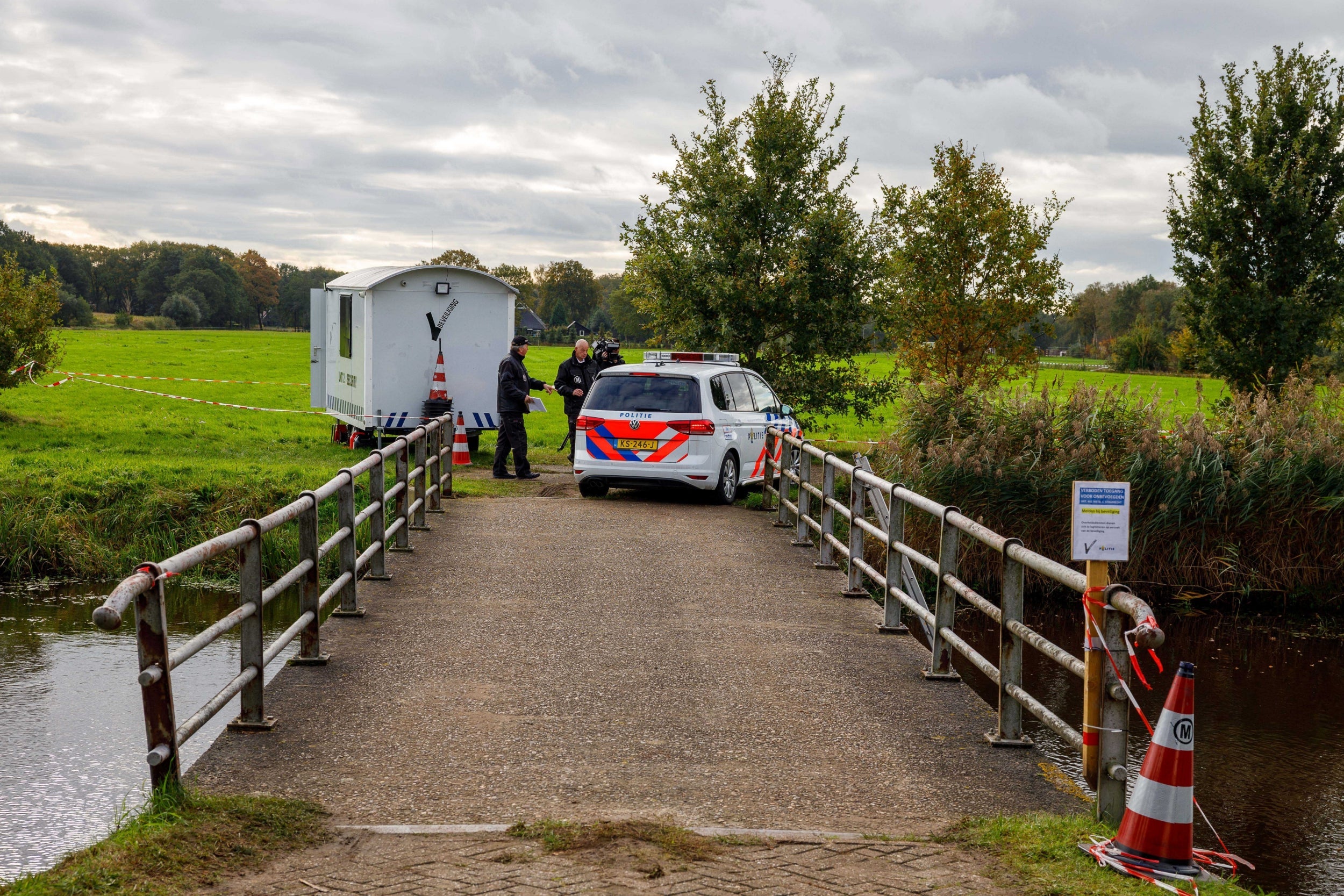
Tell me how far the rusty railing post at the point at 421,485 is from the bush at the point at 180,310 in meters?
117

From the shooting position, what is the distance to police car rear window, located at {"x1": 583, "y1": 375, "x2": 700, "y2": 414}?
47.1 feet

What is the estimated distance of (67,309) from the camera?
337 ft

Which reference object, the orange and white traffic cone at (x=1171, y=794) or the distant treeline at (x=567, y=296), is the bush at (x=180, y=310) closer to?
the distant treeline at (x=567, y=296)

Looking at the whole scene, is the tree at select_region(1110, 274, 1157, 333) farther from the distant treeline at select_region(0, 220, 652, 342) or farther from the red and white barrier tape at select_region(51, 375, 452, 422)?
the red and white barrier tape at select_region(51, 375, 452, 422)

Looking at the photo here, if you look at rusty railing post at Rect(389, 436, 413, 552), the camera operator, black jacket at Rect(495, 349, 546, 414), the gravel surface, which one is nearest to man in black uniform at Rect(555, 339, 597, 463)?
the camera operator

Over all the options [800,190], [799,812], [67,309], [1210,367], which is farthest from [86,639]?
[67,309]

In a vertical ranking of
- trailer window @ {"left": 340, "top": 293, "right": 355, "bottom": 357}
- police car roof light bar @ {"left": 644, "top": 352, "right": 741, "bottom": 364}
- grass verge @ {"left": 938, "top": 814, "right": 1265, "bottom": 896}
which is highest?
trailer window @ {"left": 340, "top": 293, "right": 355, "bottom": 357}

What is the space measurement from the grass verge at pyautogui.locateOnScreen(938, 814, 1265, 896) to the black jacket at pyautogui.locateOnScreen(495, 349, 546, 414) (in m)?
12.4

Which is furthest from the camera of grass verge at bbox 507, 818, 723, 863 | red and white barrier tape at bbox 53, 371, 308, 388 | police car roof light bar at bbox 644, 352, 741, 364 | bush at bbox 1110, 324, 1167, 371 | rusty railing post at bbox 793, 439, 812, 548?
bush at bbox 1110, 324, 1167, 371

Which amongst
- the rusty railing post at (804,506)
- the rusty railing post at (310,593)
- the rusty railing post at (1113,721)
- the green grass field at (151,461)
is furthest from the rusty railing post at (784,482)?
the rusty railing post at (1113,721)

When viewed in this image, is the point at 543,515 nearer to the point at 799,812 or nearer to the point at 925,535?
the point at 925,535

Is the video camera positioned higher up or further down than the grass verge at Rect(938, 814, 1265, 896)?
higher up

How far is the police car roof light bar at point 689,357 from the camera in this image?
603 inches

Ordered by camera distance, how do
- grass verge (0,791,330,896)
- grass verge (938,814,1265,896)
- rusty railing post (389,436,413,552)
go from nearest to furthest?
grass verge (0,791,330,896) → grass verge (938,814,1265,896) → rusty railing post (389,436,413,552)
